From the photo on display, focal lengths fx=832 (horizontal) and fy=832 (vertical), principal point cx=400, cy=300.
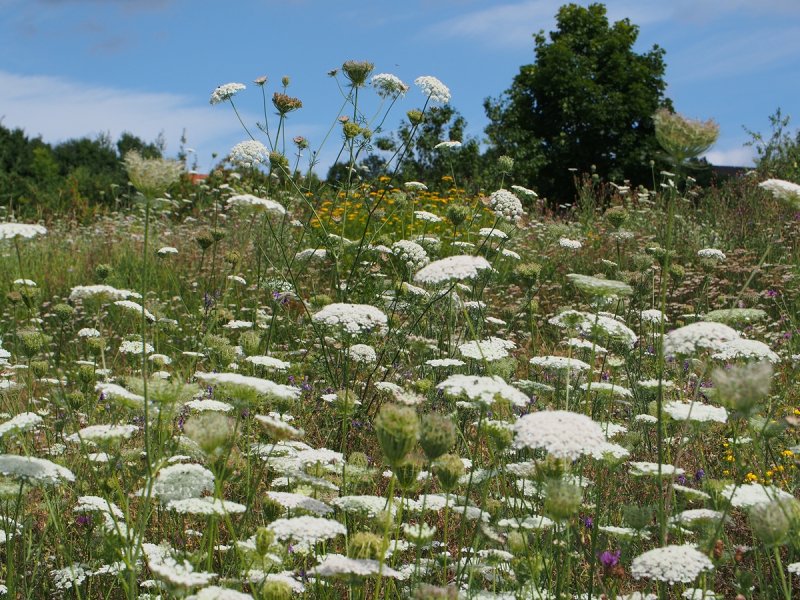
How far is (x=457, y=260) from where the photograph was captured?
254cm

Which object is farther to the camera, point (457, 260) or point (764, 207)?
point (764, 207)

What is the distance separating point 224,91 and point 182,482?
329 cm

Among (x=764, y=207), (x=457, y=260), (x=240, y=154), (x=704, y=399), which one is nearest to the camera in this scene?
(x=457, y=260)

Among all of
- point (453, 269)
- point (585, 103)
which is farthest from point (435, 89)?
point (585, 103)

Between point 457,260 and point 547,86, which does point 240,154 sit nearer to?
point 457,260

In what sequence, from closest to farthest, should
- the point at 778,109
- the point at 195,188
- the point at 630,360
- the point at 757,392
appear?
the point at 757,392 < the point at 630,360 < the point at 778,109 < the point at 195,188

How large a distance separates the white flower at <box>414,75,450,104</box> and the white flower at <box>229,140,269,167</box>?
105cm

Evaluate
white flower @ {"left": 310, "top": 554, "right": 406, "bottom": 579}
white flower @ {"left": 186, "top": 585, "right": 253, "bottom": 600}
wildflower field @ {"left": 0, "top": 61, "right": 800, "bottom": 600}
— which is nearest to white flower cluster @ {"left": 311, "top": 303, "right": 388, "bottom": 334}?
wildflower field @ {"left": 0, "top": 61, "right": 800, "bottom": 600}

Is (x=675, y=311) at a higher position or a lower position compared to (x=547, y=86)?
lower

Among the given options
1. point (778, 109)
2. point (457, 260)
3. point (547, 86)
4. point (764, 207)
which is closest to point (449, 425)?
point (457, 260)

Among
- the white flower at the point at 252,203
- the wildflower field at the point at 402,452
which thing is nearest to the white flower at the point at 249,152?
the wildflower field at the point at 402,452

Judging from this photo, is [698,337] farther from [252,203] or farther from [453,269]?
[252,203]

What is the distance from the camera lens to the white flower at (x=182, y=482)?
250cm

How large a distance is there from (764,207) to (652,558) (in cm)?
1006
